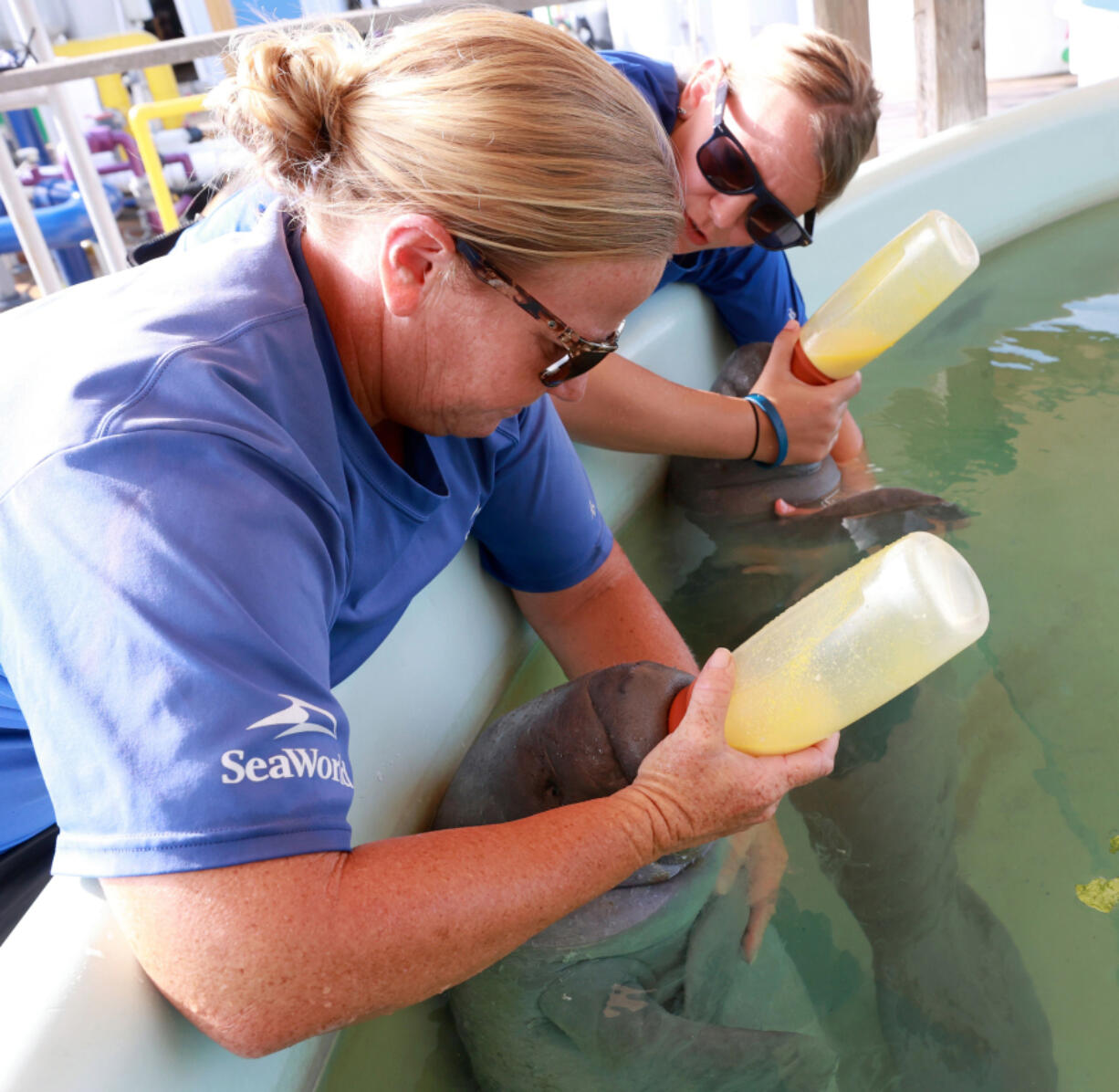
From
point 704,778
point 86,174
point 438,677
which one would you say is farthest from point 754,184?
point 86,174

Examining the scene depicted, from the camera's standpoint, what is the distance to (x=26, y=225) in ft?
10.9

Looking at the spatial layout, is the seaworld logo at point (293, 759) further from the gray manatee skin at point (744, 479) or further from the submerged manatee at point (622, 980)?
the gray manatee skin at point (744, 479)

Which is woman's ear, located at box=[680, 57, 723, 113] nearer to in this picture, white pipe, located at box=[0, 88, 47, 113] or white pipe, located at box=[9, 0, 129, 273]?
white pipe, located at box=[9, 0, 129, 273]

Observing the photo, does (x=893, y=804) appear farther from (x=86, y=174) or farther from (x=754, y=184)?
(x=86, y=174)

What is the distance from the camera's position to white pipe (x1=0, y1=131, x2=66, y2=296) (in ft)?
10.5

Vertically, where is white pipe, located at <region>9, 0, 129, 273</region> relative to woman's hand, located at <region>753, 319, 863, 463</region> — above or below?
above

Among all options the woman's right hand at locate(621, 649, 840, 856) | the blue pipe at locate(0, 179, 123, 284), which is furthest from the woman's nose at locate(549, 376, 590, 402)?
the blue pipe at locate(0, 179, 123, 284)

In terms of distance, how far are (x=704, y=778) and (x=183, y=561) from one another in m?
0.54

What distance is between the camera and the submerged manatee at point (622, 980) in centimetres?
118

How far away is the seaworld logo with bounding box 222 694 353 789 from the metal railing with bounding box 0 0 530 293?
1.90m

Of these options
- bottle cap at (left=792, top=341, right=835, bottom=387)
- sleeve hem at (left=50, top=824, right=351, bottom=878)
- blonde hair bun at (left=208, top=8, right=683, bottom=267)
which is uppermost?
blonde hair bun at (left=208, top=8, right=683, bottom=267)

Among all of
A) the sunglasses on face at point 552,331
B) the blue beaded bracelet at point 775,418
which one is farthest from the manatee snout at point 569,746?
the blue beaded bracelet at point 775,418

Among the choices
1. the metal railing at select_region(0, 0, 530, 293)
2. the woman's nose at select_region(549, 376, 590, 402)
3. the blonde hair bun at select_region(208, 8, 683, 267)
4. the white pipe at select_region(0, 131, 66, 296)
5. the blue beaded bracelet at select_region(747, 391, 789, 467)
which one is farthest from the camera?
the white pipe at select_region(0, 131, 66, 296)

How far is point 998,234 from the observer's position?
11.1 ft
